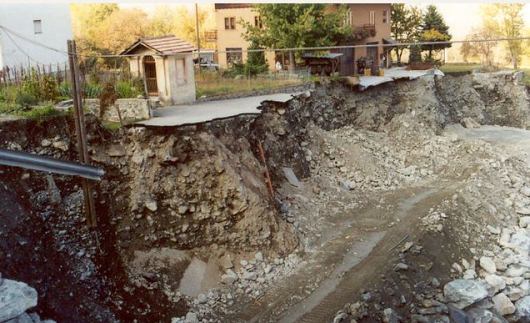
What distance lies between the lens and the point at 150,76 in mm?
26547

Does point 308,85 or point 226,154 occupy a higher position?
point 308,85

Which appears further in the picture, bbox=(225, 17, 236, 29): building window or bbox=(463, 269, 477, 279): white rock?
bbox=(225, 17, 236, 29): building window

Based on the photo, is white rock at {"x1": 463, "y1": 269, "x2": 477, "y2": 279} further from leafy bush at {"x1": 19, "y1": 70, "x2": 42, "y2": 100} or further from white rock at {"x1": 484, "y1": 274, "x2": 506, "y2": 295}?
leafy bush at {"x1": 19, "y1": 70, "x2": 42, "y2": 100}

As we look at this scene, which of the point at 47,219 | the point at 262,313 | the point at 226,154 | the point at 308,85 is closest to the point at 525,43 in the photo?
the point at 308,85

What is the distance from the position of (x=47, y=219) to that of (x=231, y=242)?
6.87 meters

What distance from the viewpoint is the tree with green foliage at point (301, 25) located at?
34.7 meters

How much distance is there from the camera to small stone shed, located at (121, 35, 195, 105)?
25.5m

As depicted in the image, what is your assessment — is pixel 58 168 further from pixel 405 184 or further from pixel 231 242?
pixel 405 184

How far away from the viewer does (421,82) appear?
3881 centimetres

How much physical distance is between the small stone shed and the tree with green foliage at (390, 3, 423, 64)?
29668mm

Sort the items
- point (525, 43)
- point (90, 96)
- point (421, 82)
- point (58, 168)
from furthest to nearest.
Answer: point (525, 43)
point (421, 82)
point (90, 96)
point (58, 168)

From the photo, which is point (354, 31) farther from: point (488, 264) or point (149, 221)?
point (149, 221)

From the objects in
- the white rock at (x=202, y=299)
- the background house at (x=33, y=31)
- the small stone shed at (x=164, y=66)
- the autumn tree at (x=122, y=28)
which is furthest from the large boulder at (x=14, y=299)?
the autumn tree at (x=122, y=28)

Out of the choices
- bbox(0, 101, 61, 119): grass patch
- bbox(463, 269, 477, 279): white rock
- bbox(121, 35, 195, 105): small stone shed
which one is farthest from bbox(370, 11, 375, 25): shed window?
bbox(0, 101, 61, 119): grass patch
